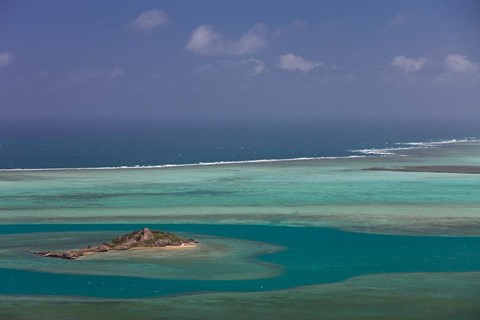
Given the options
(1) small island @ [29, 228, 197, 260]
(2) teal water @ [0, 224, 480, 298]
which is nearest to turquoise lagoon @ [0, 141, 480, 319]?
(2) teal water @ [0, 224, 480, 298]

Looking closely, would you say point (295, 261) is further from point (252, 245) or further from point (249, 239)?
point (249, 239)

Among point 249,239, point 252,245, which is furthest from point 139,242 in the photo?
point 249,239

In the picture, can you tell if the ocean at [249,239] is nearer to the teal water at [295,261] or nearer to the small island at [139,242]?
the teal water at [295,261]

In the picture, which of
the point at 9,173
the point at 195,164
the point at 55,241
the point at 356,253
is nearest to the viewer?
the point at 356,253

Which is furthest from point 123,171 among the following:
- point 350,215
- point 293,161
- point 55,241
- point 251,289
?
point 251,289

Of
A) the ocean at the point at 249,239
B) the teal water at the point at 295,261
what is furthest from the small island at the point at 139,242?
the teal water at the point at 295,261

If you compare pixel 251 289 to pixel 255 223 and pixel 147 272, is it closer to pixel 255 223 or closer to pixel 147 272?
pixel 147 272

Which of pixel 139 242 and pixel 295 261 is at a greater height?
pixel 139 242

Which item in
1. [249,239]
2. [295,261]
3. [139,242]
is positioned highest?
[139,242]
